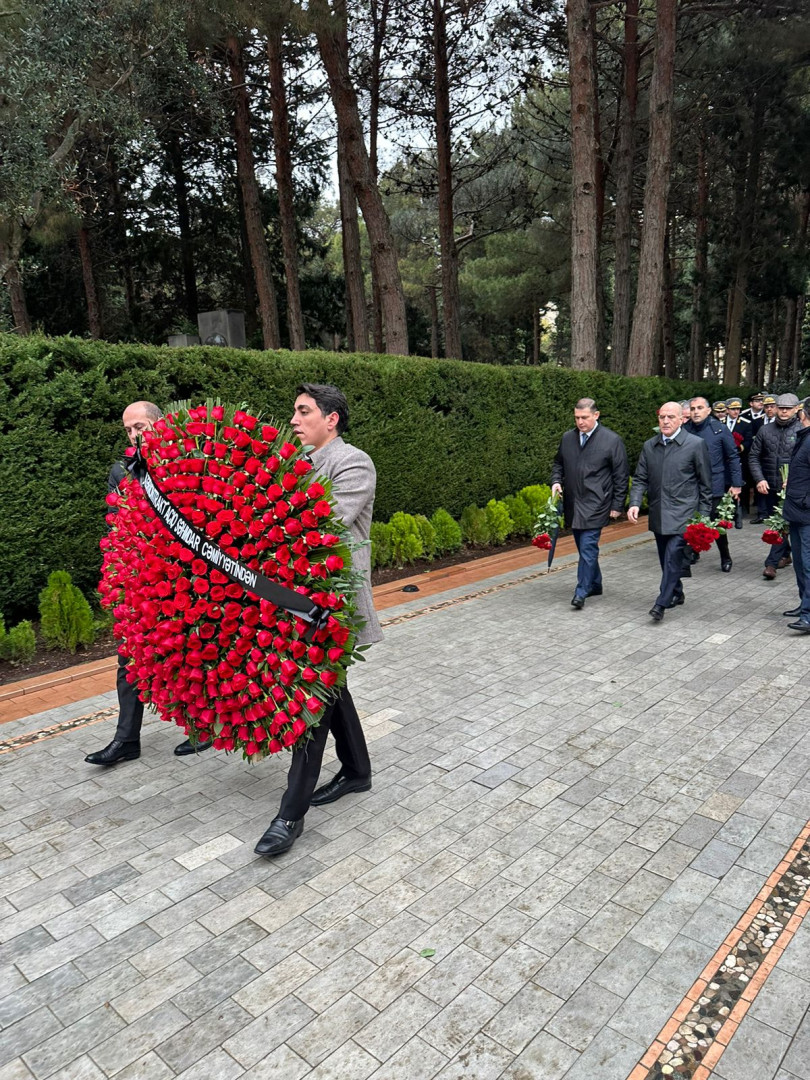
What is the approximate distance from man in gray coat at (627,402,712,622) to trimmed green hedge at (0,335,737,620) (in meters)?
3.58

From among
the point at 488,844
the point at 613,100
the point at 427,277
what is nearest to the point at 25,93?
the point at 488,844

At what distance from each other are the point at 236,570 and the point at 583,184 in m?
13.1

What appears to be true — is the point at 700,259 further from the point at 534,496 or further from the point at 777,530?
the point at 777,530

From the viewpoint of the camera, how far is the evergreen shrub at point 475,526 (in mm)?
10578

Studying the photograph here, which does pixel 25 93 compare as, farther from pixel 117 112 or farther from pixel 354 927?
pixel 354 927

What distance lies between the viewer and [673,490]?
6891 millimetres

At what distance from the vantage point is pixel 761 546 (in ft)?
34.8

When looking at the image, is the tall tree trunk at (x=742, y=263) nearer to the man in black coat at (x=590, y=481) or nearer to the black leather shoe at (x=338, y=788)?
the man in black coat at (x=590, y=481)

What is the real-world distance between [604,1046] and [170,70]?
18.1m

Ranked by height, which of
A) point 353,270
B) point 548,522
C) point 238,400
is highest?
point 353,270

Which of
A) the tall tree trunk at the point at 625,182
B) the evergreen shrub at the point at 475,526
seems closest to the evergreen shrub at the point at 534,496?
the evergreen shrub at the point at 475,526

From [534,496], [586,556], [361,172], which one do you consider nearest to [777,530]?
[586,556]

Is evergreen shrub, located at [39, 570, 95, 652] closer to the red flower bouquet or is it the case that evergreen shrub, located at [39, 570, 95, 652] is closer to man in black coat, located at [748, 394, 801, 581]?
the red flower bouquet

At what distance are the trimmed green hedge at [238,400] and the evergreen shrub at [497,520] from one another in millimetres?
531
